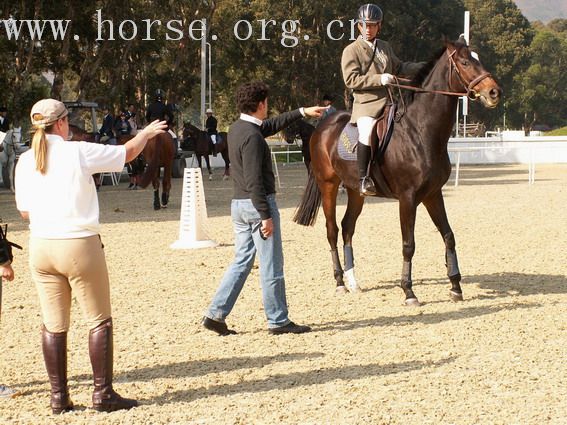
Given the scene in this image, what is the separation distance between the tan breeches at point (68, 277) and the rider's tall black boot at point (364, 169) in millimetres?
4411

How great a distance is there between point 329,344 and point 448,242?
Answer: 252 cm

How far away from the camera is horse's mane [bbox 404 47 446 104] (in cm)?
945

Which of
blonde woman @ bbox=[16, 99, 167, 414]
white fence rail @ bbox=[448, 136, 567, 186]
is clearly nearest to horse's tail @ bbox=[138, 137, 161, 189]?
blonde woman @ bbox=[16, 99, 167, 414]

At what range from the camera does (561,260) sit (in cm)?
1184

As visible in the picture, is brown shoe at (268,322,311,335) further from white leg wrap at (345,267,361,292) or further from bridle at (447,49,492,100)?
bridle at (447,49,492,100)

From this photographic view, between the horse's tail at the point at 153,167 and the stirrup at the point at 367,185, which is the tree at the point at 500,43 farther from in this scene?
the stirrup at the point at 367,185

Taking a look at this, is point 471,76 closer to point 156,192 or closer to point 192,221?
point 192,221

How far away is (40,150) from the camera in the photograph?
17.6 ft

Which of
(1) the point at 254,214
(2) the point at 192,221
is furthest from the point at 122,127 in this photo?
(1) the point at 254,214

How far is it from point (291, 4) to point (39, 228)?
2080 inches

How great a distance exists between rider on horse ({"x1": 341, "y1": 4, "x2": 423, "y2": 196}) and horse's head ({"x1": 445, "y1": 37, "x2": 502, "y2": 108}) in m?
0.47

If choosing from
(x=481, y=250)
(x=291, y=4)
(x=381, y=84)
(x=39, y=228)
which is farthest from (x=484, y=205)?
(x=291, y=4)

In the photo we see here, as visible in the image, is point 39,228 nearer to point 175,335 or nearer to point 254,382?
point 254,382

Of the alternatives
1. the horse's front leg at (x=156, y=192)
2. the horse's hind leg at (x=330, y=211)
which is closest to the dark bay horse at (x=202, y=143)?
the horse's front leg at (x=156, y=192)
